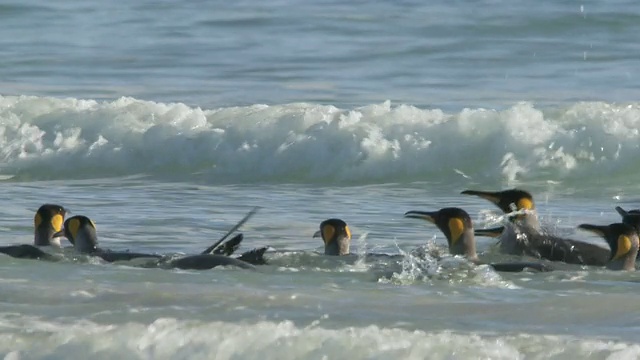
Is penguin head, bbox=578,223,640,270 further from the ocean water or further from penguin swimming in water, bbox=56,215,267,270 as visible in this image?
penguin swimming in water, bbox=56,215,267,270

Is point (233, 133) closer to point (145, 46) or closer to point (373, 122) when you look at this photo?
point (373, 122)

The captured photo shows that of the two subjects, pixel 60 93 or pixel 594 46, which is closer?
pixel 60 93

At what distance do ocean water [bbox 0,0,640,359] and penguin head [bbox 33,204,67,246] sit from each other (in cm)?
41

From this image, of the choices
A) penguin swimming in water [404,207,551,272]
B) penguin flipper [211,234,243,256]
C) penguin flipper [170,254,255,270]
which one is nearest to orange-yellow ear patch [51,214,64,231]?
penguin flipper [211,234,243,256]

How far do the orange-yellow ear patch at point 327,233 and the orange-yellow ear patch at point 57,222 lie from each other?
157 cm

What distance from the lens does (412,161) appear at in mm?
13969

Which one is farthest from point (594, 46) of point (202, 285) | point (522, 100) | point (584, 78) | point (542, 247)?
point (202, 285)

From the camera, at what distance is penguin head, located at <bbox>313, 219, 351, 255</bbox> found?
8406 millimetres

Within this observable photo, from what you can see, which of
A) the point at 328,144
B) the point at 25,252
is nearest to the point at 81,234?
the point at 25,252

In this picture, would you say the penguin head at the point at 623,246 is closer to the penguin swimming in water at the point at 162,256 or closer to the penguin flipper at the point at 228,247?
the penguin swimming in water at the point at 162,256

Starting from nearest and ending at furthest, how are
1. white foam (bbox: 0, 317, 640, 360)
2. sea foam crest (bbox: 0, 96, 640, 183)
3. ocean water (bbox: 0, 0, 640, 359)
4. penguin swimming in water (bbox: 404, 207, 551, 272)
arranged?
white foam (bbox: 0, 317, 640, 360)
ocean water (bbox: 0, 0, 640, 359)
penguin swimming in water (bbox: 404, 207, 551, 272)
sea foam crest (bbox: 0, 96, 640, 183)

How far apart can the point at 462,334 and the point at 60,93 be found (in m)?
12.4

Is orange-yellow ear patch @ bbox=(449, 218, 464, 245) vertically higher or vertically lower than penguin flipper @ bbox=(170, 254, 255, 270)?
higher

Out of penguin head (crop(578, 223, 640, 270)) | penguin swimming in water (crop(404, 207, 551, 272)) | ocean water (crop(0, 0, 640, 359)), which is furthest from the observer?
penguin swimming in water (crop(404, 207, 551, 272))
